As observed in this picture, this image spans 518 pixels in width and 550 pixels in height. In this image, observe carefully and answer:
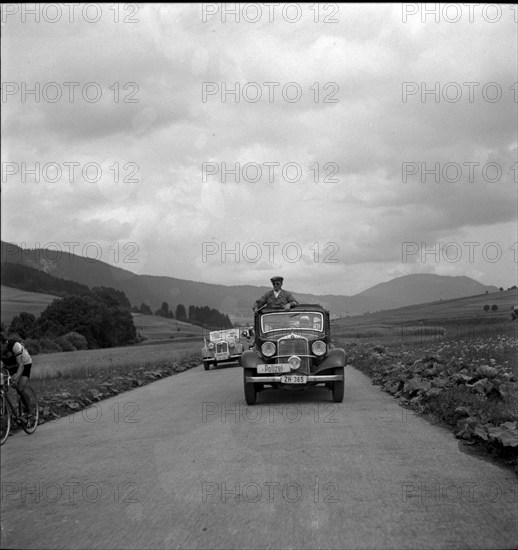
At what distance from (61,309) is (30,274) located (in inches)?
2784

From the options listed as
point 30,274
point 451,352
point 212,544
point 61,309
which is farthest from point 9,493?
point 30,274

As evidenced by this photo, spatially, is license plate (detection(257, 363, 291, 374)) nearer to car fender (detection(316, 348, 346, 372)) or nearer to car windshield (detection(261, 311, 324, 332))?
car fender (detection(316, 348, 346, 372))

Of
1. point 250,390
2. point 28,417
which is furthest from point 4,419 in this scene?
point 250,390

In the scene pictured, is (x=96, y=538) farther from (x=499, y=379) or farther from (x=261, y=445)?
(x=499, y=379)

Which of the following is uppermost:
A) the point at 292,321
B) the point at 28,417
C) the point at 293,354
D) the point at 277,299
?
the point at 277,299

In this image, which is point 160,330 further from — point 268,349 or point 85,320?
point 268,349

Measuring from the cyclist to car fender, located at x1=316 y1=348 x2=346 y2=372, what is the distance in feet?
18.4

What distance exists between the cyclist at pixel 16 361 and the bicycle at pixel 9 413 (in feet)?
0.34

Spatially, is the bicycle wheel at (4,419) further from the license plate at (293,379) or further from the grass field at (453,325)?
the grass field at (453,325)

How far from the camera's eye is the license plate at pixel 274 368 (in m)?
12.3

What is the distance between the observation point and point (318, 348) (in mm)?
12922

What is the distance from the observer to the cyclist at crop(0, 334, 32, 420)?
1017cm

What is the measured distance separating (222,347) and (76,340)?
5266 centimetres

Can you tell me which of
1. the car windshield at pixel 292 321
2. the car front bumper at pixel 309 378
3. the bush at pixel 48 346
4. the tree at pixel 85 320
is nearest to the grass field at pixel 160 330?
the tree at pixel 85 320
